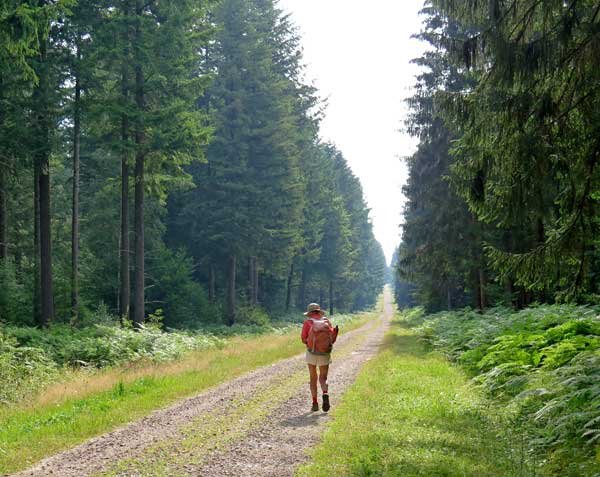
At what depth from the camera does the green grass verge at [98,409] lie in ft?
25.2

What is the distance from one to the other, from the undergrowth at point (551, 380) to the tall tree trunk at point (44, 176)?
48.8ft

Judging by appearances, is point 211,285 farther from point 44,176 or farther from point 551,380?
point 551,380

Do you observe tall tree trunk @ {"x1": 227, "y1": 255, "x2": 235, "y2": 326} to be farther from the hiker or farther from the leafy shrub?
the hiker

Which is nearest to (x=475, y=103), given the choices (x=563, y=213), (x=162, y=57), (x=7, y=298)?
(x=563, y=213)

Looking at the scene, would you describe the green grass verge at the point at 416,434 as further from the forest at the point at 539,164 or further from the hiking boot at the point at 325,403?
the forest at the point at 539,164

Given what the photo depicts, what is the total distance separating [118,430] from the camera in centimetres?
870

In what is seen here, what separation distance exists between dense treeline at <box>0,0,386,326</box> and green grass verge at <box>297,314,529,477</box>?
36.7 ft

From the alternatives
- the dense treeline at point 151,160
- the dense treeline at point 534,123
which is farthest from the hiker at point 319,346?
the dense treeline at point 151,160

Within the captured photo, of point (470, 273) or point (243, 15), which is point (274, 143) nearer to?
point (243, 15)

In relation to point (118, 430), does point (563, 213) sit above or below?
above

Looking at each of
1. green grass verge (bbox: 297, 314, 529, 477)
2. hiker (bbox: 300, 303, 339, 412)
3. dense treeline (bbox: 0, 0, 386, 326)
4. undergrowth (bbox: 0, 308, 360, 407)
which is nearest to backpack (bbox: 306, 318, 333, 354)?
hiker (bbox: 300, 303, 339, 412)

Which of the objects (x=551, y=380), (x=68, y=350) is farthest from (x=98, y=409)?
(x=551, y=380)

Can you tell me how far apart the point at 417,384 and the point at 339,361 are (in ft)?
20.6

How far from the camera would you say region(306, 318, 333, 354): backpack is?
10.4m
